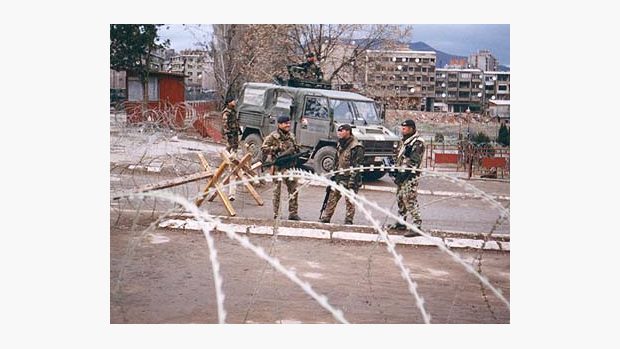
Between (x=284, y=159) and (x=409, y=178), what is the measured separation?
1142 mm

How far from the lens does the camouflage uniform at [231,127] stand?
6812 mm

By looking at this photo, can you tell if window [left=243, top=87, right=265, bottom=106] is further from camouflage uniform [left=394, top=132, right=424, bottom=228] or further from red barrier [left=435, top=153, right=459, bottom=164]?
red barrier [left=435, top=153, right=459, bottom=164]

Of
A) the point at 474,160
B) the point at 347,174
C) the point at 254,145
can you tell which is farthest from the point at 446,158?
the point at 254,145

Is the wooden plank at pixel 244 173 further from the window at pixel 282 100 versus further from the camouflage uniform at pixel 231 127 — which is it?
the window at pixel 282 100

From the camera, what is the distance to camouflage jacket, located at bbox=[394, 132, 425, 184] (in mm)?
6734

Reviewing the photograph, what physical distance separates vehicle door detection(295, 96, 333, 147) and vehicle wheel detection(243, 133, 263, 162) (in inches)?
14.1

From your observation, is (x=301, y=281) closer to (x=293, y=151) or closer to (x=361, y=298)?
(x=361, y=298)

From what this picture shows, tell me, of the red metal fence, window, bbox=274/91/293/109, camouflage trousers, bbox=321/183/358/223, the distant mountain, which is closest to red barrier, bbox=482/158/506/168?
the red metal fence

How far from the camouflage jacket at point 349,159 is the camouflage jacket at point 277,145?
1.33 feet

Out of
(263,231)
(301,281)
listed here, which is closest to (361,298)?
(301,281)

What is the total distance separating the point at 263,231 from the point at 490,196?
2.04 metres

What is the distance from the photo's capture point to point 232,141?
22.4 ft

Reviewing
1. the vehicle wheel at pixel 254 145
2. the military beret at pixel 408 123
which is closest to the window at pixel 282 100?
the vehicle wheel at pixel 254 145
